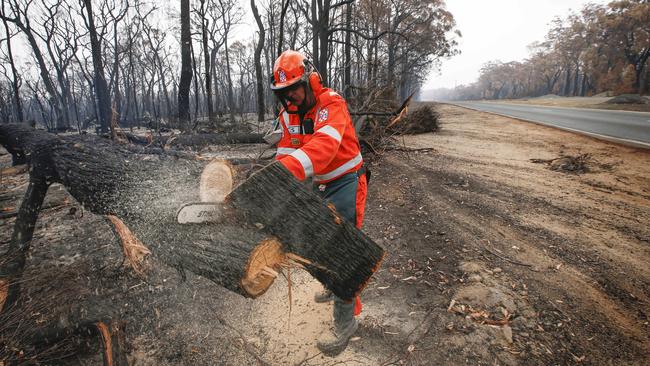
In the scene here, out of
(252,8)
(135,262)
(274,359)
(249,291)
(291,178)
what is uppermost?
(252,8)

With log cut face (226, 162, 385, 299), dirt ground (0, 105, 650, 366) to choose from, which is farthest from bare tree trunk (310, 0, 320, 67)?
log cut face (226, 162, 385, 299)

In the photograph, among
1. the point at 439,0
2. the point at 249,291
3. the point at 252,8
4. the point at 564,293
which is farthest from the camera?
the point at 439,0

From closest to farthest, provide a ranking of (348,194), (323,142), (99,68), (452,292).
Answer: (323,142), (348,194), (452,292), (99,68)

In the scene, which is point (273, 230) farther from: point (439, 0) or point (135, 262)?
point (439, 0)

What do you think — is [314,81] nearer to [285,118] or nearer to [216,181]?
[285,118]

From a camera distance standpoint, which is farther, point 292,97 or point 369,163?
point 369,163

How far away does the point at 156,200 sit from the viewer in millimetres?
2166

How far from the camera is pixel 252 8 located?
15.1 metres

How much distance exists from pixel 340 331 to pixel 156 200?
5.54 ft

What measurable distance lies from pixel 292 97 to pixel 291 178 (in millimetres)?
869

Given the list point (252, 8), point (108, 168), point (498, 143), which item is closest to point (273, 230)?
point (108, 168)

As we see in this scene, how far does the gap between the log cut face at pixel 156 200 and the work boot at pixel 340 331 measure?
0.94 m

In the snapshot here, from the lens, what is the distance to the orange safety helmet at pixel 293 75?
209cm

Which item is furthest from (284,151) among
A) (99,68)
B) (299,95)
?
(99,68)
